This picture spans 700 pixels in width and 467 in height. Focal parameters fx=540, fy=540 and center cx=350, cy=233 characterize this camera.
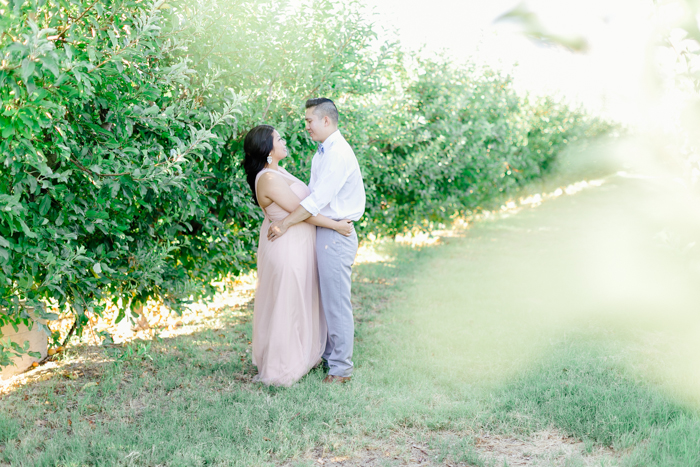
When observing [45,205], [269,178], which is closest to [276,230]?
[269,178]

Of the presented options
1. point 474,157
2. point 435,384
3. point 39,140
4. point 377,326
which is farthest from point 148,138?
point 474,157

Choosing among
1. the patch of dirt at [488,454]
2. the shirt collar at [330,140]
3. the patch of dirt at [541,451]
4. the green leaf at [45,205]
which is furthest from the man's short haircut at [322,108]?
the patch of dirt at [541,451]

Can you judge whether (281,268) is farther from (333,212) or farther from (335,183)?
(335,183)

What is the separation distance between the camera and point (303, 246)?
482 cm

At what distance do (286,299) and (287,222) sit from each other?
687 millimetres

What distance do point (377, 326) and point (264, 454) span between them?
3.21 m

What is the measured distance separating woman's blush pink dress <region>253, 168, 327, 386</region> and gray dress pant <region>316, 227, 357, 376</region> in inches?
5.7

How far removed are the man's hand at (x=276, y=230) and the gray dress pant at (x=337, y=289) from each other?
332 mm

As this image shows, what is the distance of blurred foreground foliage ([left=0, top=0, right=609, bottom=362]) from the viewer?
310 cm

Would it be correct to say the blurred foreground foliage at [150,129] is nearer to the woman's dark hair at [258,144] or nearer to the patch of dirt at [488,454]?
the woman's dark hair at [258,144]

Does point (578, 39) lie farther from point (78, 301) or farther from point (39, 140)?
point (78, 301)

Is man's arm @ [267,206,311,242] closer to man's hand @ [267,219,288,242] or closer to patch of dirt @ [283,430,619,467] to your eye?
man's hand @ [267,219,288,242]

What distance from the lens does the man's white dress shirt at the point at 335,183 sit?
15.0ft

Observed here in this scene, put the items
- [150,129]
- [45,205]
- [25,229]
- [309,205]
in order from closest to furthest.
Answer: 1. [25,229]
2. [45,205]
3. [150,129]
4. [309,205]
